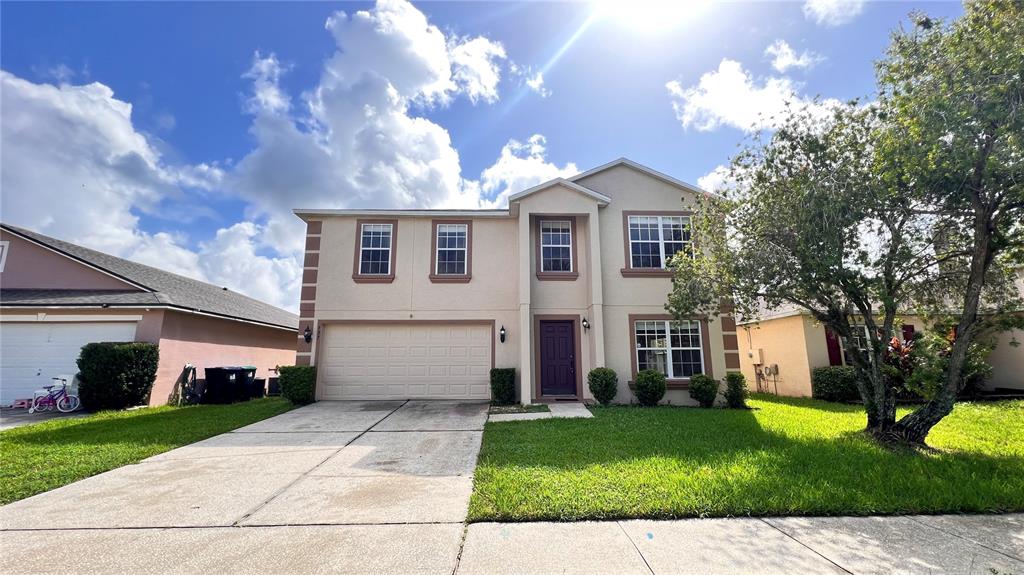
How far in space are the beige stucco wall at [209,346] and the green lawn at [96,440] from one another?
1342 mm

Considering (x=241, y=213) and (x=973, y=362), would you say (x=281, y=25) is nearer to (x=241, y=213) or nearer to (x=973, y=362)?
(x=241, y=213)

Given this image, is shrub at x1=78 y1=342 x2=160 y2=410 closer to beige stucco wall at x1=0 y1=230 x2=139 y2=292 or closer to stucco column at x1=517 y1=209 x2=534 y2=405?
beige stucco wall at x1=0 y1=230 x2=139 y2=292

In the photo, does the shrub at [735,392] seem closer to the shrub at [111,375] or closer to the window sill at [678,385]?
the window sill at [678,385]

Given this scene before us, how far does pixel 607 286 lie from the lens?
1134 cm

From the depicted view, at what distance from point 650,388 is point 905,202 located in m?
6.18

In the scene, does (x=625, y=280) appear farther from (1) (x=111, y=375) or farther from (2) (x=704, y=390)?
(1) (x=111, y=375)

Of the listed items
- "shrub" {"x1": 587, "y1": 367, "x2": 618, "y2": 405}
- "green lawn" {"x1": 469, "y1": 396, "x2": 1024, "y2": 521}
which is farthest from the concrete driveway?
"shrub" {"x1": 587, "y1": 367, "x2": 618, "y2": 405}

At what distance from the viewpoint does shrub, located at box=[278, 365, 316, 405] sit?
1080 centimetres

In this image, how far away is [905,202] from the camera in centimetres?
610

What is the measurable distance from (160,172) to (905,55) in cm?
1796

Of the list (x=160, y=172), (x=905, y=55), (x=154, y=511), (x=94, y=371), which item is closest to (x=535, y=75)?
(x=905, y=55)

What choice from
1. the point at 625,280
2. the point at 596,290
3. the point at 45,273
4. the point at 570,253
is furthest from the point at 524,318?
the point at 45,273

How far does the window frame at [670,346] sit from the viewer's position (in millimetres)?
10773

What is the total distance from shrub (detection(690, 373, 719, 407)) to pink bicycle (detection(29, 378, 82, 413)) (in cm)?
1604
